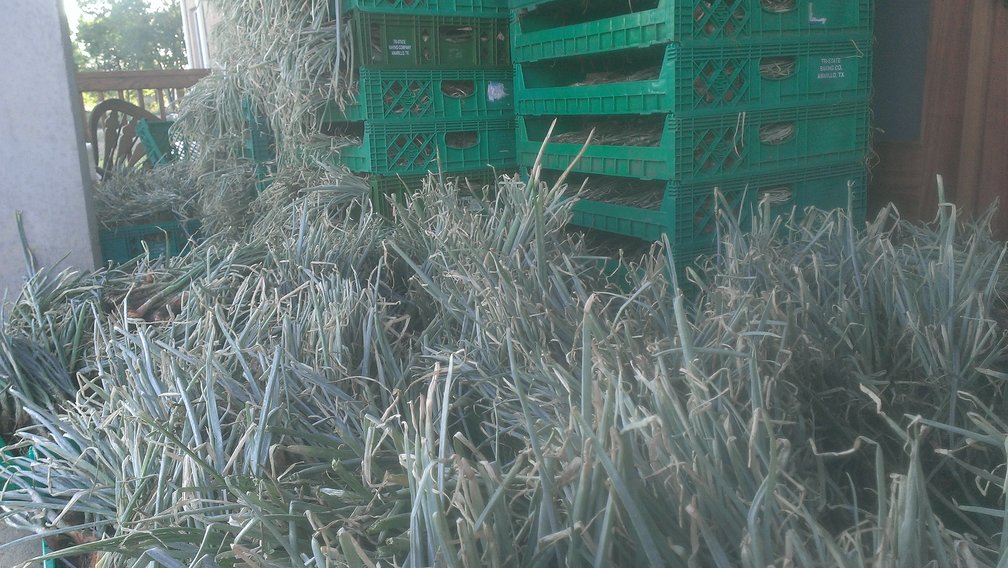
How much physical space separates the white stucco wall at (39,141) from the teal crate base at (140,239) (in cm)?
31

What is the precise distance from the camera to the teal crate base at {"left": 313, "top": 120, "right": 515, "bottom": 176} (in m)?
3.10

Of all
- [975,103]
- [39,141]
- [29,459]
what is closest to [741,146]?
[975,103]

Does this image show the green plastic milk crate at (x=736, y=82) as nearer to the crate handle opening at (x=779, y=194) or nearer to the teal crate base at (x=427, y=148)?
the crate handle opening at (x=779, y=194)

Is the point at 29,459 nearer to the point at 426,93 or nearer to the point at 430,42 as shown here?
the point at 426,93

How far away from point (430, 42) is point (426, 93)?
202 millimetres

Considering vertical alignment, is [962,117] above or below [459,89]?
below

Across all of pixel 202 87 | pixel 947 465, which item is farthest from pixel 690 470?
pixel 202 87

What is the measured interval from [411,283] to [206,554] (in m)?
1.06

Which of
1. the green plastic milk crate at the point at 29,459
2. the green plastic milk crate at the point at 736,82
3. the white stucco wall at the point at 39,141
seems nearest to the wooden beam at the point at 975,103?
the green plastic milk crate at the point at 736,82

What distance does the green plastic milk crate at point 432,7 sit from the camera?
2992 mm

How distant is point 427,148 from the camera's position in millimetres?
3205

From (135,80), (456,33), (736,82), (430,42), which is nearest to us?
(736,82)

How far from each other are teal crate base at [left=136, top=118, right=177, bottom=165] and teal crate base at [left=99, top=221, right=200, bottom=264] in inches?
63.2

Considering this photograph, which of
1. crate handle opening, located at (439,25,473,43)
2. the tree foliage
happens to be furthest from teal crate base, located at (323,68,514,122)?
the tree foliage
